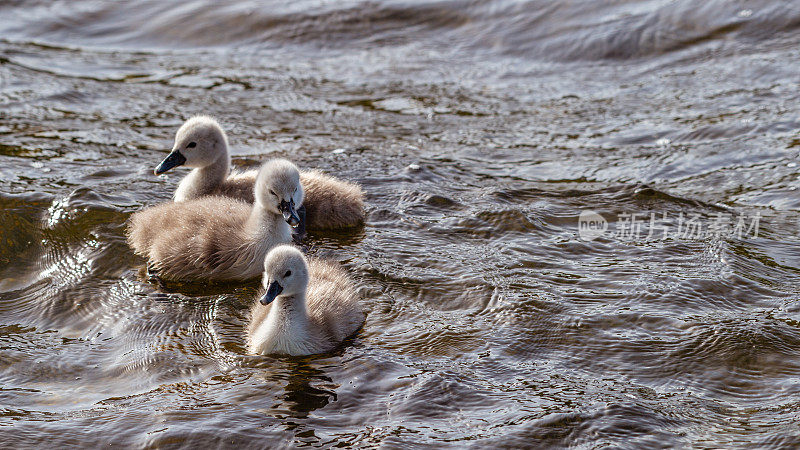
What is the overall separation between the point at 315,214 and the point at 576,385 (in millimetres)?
2497

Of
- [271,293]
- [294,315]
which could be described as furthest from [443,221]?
[271,293]

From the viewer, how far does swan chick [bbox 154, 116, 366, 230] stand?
6367 millimetres

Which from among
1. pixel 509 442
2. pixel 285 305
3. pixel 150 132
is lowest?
pixel 509 442

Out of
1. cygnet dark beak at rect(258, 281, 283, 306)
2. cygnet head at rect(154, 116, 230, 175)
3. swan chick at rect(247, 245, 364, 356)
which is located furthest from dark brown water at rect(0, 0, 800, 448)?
A: cygnet head at rect(154, 116, 230, 175)

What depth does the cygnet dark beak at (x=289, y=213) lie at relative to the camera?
18.2 ft

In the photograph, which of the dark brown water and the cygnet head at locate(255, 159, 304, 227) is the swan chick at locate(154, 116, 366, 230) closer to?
the dark brown water

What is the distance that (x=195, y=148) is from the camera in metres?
6.45

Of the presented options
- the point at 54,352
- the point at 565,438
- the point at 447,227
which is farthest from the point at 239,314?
the point at 565,438

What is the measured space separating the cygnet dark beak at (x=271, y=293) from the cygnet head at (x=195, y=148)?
2046 millimetres

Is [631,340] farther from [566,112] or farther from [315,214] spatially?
[566,112]

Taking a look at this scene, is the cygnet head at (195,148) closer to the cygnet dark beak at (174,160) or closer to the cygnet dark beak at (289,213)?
the cygnet dark beak at (174,160)

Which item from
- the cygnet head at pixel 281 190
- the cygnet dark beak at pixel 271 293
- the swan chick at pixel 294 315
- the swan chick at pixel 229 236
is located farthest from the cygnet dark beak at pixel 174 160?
the cygnet dark beak at pixel 271 293

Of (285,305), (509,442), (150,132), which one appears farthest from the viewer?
(150,132)

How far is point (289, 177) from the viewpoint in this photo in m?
5.60
